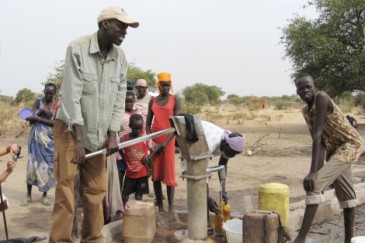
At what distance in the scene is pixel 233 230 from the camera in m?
3.27

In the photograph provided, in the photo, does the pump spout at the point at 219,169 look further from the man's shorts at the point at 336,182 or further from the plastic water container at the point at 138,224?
the man's shorts at the point at 336,182

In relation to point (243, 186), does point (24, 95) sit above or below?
above

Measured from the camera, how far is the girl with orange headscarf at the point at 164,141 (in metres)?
4.28

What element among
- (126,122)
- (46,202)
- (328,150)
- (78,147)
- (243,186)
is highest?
(126,122)

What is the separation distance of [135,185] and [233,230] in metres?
1.42

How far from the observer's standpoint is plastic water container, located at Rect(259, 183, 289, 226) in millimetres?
3590

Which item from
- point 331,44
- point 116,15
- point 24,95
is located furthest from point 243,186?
point 24,95

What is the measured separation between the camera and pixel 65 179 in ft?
8.80

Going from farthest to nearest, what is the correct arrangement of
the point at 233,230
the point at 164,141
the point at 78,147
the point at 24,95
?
the point at 24,95
the point at 164,141
the point at 233,230
the point at 78,147

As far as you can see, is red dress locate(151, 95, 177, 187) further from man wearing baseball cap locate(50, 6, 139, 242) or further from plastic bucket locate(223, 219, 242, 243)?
man wearing baseball cap locate(50, 6, 139, 242)

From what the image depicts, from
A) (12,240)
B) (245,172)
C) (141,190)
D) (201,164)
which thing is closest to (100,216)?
(201,164)

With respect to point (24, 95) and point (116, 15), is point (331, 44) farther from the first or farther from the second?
point (24, 95)

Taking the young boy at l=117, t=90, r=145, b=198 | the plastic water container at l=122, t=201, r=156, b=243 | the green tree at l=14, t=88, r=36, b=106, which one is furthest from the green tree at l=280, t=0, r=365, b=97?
the green tree at l=14, t=88, r=36, b=106

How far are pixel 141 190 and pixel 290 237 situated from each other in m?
1.71
